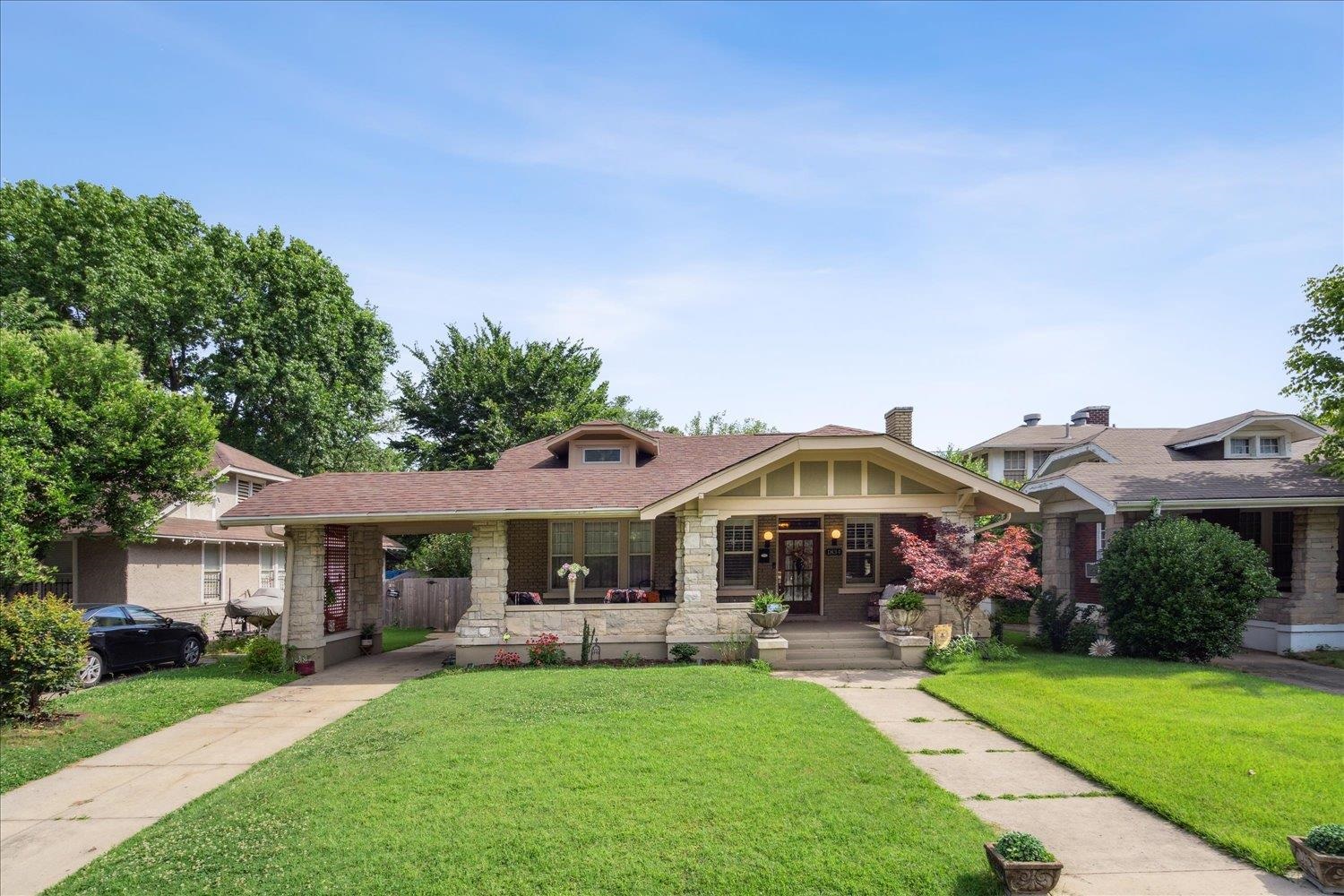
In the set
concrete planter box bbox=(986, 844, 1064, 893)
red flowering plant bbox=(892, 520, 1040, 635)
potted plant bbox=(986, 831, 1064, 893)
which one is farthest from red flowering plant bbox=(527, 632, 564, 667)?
concrete planter box bbox=(986, 844, 1064, 893)

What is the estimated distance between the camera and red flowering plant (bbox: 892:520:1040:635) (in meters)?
13.6

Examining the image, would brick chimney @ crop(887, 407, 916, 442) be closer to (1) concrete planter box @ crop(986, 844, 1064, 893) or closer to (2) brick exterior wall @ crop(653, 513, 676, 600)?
(2) brick exterior wall @ crop(653, 513, 676, 600)

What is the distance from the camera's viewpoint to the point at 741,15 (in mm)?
10352

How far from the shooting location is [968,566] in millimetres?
13859

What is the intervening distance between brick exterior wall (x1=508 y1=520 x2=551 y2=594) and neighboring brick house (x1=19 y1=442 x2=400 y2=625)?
5.13m

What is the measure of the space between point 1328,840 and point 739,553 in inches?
515

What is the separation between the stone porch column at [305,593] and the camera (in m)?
15.0

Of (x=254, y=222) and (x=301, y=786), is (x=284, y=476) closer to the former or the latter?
(x=254, y=222)

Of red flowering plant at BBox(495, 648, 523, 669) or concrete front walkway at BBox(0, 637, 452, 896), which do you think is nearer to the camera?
concrete front walkway at BBox(0, 637, 452, 896)

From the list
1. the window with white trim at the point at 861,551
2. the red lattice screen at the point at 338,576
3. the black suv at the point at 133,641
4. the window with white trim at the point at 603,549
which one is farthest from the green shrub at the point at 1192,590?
the black suv at the point at 133,641

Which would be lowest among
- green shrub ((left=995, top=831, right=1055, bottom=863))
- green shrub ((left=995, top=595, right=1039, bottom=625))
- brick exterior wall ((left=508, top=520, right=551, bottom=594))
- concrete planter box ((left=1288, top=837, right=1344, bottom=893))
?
green shrub ((left=995, top=595, right=1039, bottom=625))

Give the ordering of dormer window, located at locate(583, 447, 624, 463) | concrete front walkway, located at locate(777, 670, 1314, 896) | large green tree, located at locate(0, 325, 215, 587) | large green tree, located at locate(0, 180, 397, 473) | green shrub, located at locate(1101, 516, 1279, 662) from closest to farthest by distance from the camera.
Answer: concrete front walkway, located at locate(777, 670, 1314, 896), green shrub, located at locate(1101, 516, 1279, 662), large green tree, located at locate(0, 325, 215, 587), dormer window, located at locate(583, 447, 624, 463), large green tree, located at locate(0, 180, 397, 473)

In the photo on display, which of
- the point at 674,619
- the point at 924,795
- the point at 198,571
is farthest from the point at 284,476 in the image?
the point at 924,795

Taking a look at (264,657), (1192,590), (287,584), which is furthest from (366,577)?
(1192,590)
